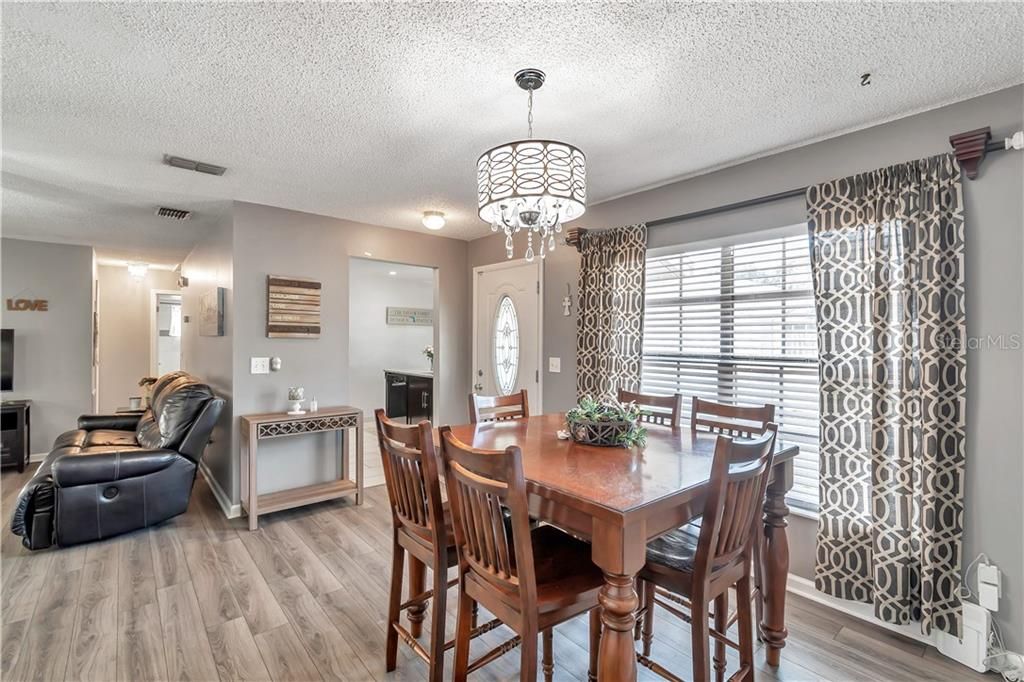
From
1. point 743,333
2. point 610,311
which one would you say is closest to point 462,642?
point 743,333

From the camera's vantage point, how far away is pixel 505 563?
1449 mm

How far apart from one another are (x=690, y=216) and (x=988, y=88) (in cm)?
144

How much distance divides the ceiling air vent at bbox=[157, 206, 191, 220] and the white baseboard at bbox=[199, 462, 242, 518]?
2318 millimetres

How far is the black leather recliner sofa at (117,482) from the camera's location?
3.05 m

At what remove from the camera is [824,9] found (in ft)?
5.18

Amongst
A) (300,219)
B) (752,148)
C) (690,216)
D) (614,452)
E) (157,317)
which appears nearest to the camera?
(614,452)

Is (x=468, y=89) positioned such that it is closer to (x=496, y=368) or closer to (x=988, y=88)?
(x=988, y=88)

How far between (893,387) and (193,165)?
4056 millimetres

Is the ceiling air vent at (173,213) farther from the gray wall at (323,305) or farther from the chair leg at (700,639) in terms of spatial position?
the chair leg at (700,639)

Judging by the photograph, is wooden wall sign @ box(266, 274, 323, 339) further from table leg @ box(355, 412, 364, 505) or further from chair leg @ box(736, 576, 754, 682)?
chair leg @ box(736, 576, 754, 682)

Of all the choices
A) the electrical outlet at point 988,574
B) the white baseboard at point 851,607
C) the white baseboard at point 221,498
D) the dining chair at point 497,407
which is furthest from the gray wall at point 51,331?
the electrical outlet at point 988,574

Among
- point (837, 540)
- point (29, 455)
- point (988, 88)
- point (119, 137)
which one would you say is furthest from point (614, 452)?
point (29, 455)

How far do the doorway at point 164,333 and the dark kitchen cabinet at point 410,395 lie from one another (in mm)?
2984

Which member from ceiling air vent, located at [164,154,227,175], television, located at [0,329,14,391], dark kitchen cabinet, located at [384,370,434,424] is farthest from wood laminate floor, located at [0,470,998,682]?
dark kitchen cabinet, located at [384,370,434,424]
